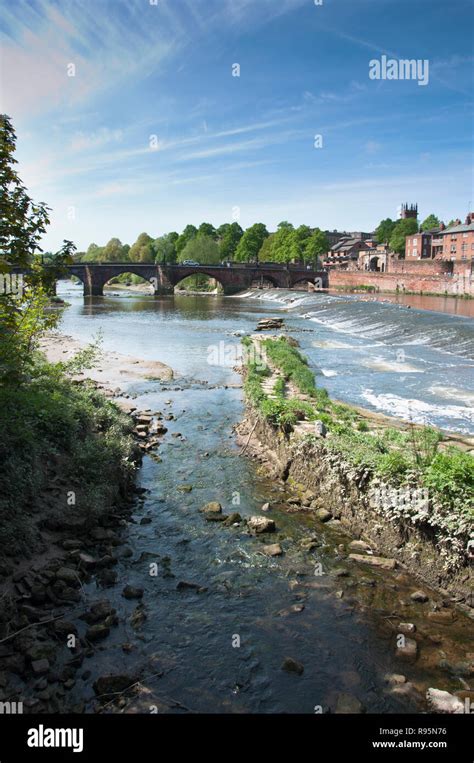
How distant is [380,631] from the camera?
861cm

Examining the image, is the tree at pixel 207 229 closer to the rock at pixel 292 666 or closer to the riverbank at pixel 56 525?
the riverbank at pixel 56 525

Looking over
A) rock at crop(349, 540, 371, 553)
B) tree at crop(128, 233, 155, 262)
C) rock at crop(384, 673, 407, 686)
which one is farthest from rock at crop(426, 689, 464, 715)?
tree at crop(128, 233, 155, 262)

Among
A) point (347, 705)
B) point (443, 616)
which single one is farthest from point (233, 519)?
point (347, 705)

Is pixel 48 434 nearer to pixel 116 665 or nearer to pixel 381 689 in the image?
pixel 116 665

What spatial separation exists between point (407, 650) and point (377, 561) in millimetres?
2344

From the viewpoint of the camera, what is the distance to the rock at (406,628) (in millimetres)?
8562

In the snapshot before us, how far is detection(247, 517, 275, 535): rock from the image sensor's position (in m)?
11.7

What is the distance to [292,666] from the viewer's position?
781cm

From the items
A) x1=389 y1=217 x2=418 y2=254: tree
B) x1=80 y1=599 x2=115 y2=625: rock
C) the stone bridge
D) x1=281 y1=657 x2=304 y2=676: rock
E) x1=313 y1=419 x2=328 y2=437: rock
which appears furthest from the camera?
x1=389 y1=217 x2=418 y2=254: tree

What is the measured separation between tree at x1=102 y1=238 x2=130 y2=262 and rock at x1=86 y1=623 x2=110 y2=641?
178 metres

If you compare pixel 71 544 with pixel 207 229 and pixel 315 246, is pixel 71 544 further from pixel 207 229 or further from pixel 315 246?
pixel 207 229

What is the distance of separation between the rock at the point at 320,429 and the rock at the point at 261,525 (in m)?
3.29

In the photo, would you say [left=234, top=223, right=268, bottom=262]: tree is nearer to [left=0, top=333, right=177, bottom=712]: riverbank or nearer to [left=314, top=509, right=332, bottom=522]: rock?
[left=0, top=333, right=177, bottom=712]: riverbank
